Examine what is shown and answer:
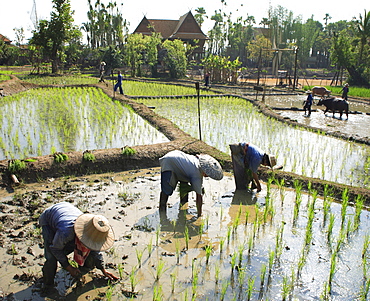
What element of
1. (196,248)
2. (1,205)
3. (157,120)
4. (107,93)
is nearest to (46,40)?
(107,93)

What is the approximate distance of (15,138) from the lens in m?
7.58

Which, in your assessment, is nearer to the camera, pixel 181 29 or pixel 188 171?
pixel 188 171

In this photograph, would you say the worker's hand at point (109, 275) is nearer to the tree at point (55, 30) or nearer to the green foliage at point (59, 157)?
the green foliage at point (59, 157)

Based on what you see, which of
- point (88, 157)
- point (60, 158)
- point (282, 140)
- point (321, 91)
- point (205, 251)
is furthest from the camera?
point (321, 91)

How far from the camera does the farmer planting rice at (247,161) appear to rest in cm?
507

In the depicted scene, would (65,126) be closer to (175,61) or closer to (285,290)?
(285,290)

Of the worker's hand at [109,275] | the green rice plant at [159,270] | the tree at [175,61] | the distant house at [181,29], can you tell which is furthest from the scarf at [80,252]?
the distant house at [181,29]

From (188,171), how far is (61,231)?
5.64 feet

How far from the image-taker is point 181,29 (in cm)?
3500

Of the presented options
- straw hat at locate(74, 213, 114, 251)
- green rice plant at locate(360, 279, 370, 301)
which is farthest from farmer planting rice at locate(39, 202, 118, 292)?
green rice plant at locate(360, 279, 370, 301)

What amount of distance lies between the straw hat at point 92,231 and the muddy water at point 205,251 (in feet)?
1.47

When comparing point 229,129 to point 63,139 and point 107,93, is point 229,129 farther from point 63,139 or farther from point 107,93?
point 107,93

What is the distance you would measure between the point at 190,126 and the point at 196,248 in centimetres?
605

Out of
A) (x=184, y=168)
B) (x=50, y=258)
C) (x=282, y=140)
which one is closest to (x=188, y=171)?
(x=184, y=168)
